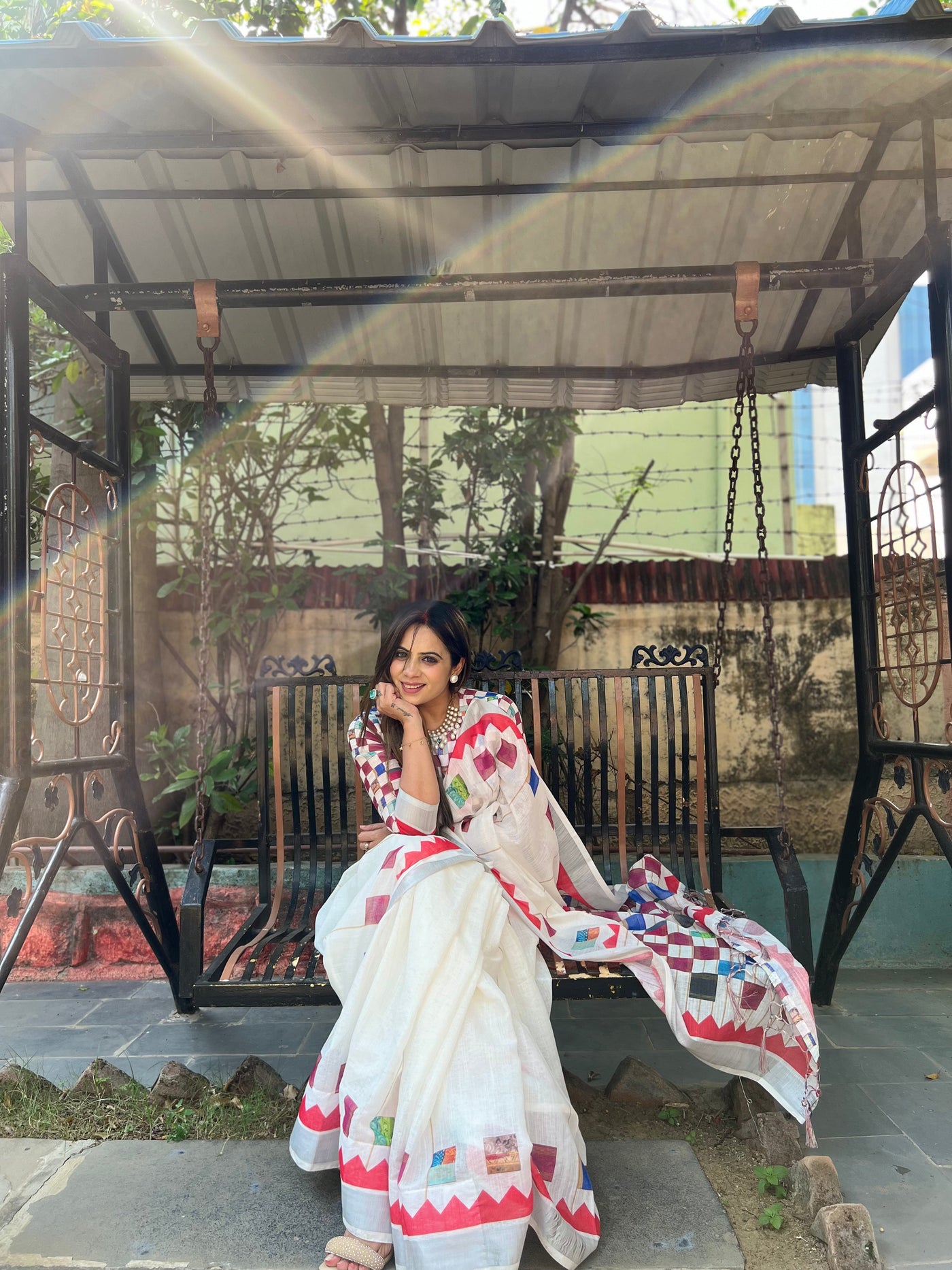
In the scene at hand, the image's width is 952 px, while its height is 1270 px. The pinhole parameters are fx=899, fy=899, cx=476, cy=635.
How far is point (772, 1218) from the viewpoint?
2.23 metres

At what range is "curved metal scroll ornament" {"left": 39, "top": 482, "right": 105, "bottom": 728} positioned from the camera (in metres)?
3.11

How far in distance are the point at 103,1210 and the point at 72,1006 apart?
1772mm

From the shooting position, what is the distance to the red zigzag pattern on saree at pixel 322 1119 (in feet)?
7.52

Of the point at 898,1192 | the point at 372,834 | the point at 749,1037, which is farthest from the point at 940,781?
the point at 372,834

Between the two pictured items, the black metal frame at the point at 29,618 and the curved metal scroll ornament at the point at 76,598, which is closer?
the black metal frame at the point at 29,618

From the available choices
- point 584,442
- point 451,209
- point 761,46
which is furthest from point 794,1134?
point 584,442

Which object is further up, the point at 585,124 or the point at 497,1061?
the point at 585,124

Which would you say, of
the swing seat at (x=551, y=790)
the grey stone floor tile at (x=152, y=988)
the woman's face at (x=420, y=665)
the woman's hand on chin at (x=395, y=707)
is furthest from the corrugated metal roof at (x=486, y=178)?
the grey stone floor tile at (x=152, y=988)

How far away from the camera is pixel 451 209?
3496 mm

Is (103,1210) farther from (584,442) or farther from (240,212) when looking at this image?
(584,442)

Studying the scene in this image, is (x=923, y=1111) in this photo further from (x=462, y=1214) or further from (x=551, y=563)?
(x=551, y=563)

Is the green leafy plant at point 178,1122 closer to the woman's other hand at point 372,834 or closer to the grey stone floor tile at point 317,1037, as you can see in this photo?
the grey stone floor tile at point 317,1037

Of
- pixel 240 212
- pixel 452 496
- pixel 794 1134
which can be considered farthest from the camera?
pixel 452 496

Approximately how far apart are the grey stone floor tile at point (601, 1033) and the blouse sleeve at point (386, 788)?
4.03ft
